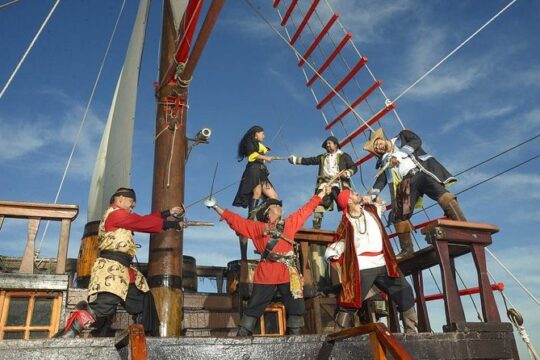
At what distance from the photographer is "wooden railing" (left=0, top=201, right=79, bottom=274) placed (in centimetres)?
443

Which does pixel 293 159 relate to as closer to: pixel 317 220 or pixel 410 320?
pixel 317 220

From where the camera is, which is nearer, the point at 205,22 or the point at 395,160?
the point at 205,22

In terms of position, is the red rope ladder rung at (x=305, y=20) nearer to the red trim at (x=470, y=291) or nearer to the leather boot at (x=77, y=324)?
the red trim at (x=470, y=291)

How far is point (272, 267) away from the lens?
4371 mm

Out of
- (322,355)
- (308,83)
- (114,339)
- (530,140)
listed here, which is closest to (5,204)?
(114,339)

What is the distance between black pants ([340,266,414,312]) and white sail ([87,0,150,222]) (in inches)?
193

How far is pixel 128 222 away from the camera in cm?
433

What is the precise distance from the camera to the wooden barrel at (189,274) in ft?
20.9

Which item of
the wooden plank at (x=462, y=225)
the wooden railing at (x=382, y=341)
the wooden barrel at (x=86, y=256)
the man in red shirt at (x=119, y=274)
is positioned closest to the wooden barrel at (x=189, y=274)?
the wooden barrel at (x=86, y=256)

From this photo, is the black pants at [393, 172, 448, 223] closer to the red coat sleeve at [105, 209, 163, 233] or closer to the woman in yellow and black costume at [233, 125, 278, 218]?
the woman in yellow and black costume at [233, 125, 278, 218]

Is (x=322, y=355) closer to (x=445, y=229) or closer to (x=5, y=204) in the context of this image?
(x=445, y=229)

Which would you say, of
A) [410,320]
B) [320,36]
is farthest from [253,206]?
[320,36]

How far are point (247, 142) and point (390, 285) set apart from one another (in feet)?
11.9

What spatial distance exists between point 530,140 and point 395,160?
7.12 feet
